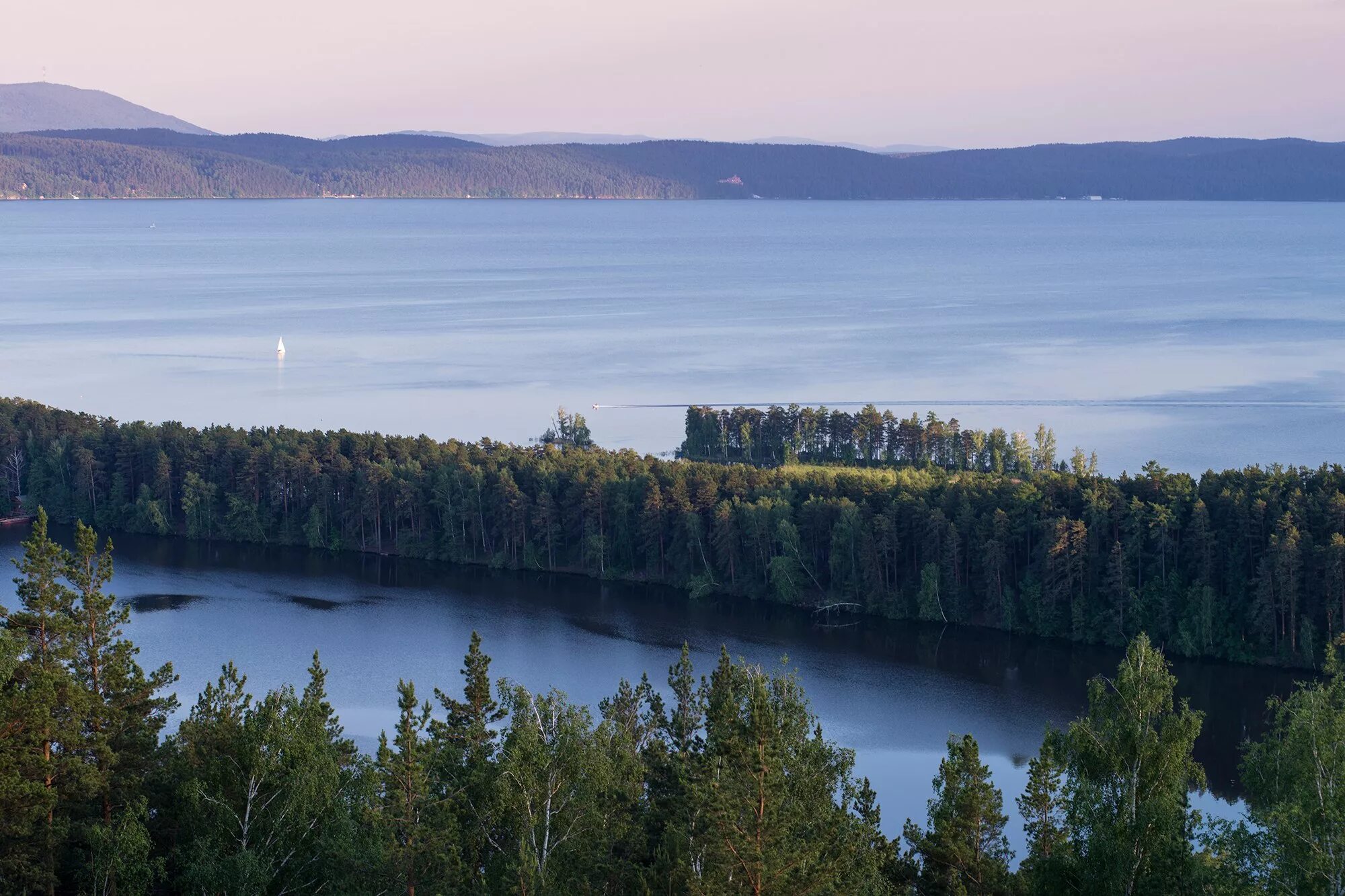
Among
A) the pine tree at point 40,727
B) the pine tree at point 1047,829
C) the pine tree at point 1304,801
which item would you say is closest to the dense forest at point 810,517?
the pine tree at point 1047,829

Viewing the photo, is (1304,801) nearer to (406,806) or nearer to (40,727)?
(406,806)

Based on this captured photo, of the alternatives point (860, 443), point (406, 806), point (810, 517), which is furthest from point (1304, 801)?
point (860, 443)

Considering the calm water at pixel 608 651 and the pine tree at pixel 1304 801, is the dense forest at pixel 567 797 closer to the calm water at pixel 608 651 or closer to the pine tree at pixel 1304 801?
the pine tree at pixel 1304 801

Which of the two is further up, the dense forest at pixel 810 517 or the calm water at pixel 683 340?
the calm water at pixel 683 340

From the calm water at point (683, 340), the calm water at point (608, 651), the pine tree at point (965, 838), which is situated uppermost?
the calm water at point (683, 340)

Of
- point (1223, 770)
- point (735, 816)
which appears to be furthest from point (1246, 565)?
point (735, 816)

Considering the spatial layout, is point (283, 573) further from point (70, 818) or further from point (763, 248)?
point (763, 248)
